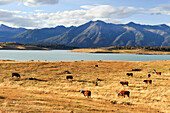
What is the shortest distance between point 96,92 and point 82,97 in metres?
3.03

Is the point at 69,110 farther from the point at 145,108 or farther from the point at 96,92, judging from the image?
the point at 96,92

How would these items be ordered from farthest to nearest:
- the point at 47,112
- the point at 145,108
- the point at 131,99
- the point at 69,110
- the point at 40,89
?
the point at 40,89
the point at 131,99
the point at 145,108
the point at 69,110
the point at 47,112

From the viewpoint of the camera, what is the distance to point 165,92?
26.9m

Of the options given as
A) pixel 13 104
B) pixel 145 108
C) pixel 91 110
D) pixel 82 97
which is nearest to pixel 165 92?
pixel 145 108

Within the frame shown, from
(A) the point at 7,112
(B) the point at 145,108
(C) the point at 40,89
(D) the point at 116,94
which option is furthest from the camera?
(C) the point at 40,89

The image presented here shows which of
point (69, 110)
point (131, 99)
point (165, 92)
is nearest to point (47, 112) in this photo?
point (69, 110)

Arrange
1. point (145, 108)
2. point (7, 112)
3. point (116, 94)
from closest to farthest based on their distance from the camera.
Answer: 1. point (7, 112)
2. point (145, 108)
3. point (116, 94)

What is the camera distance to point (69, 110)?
58.7 ft

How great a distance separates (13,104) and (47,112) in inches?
162

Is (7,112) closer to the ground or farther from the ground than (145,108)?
farther from the ground

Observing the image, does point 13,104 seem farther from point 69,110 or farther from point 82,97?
point 82,97

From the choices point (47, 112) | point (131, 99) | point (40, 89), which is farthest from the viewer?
point (40, 89)

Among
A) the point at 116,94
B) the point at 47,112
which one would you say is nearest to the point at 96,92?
the point at 116,94

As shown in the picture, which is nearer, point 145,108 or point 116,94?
point 145,108
